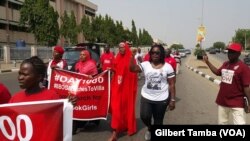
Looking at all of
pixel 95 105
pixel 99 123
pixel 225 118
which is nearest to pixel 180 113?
pixel 99 123

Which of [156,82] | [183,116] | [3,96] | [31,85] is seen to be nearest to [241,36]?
[183,116]

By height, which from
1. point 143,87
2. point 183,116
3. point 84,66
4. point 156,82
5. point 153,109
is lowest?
point 183,116

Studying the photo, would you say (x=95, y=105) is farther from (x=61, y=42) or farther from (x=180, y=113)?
(x=61, y=42)

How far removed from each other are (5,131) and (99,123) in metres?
5.77

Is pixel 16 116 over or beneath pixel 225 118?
over

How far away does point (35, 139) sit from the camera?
3516 millimetres

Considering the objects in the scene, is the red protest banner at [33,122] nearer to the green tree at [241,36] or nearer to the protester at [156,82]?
the protester at [156,82]

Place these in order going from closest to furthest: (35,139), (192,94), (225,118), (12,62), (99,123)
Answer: (35,139) → (225,118) → (99,123) → (192,94) → (12,62)

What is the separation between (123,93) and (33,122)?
4455 mm

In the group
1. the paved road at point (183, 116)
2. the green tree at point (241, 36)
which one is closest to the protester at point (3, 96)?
the paved road at point (183, 116)

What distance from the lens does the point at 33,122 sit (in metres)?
3.53

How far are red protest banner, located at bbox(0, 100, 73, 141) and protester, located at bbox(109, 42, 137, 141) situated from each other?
4.15 m

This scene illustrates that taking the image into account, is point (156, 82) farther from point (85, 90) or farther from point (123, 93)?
point (85, 90)

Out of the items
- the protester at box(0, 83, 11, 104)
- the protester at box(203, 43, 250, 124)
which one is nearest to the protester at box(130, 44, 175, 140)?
the protester at box(203, 43, 250, 124)
